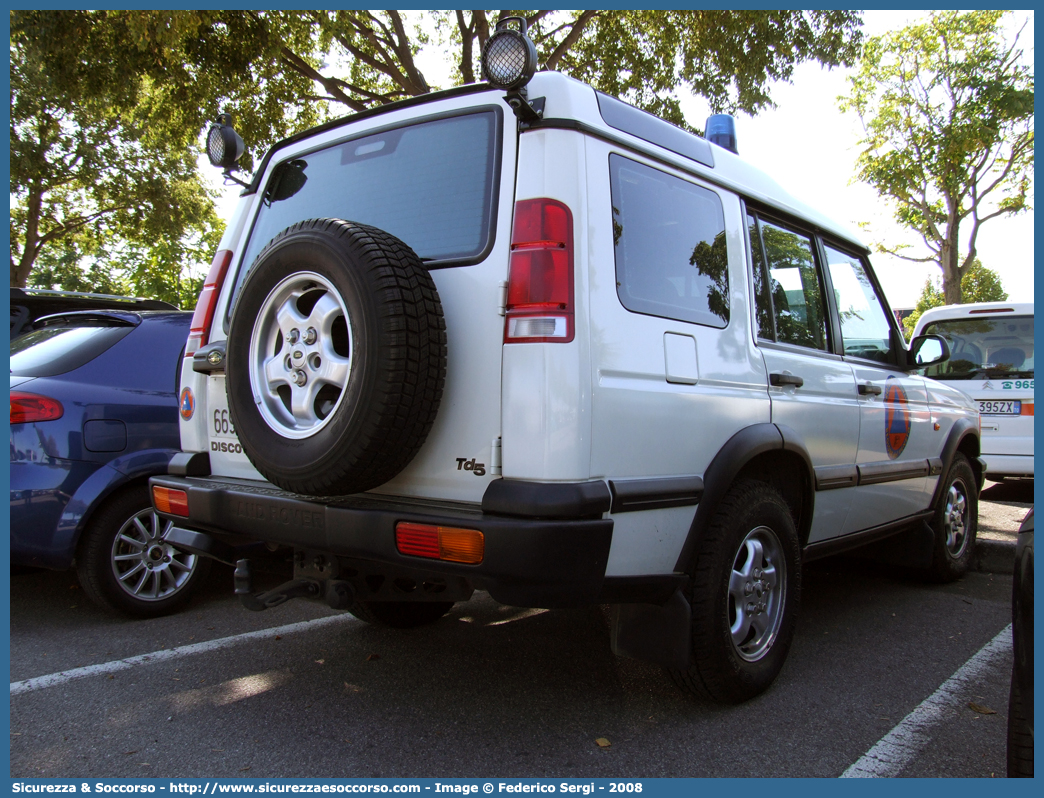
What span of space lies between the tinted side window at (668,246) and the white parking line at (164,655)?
2297mm

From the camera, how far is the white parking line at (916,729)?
2516mm

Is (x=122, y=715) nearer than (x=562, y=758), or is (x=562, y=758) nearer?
(x=562, y=758)

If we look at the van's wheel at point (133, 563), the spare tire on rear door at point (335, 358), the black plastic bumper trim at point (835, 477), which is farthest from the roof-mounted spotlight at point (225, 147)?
the black plastic bumper trim at point (835, 477)

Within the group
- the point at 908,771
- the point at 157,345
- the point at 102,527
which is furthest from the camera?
the point at 157,345

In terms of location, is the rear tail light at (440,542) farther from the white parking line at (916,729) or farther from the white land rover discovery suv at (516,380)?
the white parking line at (916,729)

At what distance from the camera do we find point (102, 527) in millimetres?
3900

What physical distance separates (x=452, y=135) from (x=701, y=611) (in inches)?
72.0

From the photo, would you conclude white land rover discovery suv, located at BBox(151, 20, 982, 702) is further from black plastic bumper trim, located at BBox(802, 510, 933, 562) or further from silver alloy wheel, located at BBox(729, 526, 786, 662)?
black plastic bumper trim, located at BBox(802, 510, 933, 562)

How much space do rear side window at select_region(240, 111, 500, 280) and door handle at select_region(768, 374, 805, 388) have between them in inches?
52.9

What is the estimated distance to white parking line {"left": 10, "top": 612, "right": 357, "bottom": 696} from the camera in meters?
3.14

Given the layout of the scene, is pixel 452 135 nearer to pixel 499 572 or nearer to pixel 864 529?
pixel 499 572
